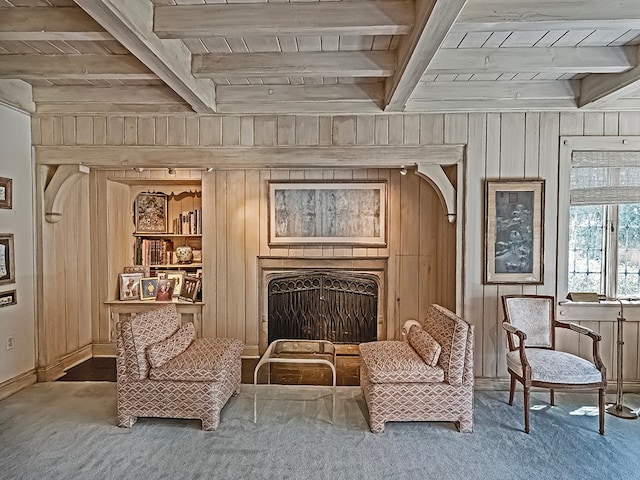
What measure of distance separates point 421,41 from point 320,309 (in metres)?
3.52

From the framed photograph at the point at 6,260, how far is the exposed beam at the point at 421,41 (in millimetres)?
3443

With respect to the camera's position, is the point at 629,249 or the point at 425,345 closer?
the point at 425,345

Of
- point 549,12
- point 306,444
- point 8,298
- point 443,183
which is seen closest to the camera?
point 549,12

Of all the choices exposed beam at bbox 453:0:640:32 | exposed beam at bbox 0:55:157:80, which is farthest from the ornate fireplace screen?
exposed beam at bbox 453:0:640:32

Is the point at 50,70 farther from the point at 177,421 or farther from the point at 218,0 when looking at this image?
the point at 177,421

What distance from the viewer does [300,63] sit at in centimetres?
313

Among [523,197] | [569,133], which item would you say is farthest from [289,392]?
[569,133]

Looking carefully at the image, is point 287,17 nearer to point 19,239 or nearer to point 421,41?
point 421,41

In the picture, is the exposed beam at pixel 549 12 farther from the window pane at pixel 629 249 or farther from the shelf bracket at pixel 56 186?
the shelf bracket at pixel 56 186

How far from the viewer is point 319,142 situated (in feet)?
13.7

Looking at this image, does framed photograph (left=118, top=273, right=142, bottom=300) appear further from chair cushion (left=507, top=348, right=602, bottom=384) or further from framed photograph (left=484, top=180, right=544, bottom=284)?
chair cushion (left=507, top=348, right=602, bottom=384)

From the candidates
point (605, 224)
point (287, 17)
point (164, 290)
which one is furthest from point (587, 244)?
point (164, 290)

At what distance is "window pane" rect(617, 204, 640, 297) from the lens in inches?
164

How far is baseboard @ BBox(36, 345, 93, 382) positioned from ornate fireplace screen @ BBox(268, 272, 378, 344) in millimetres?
2054
